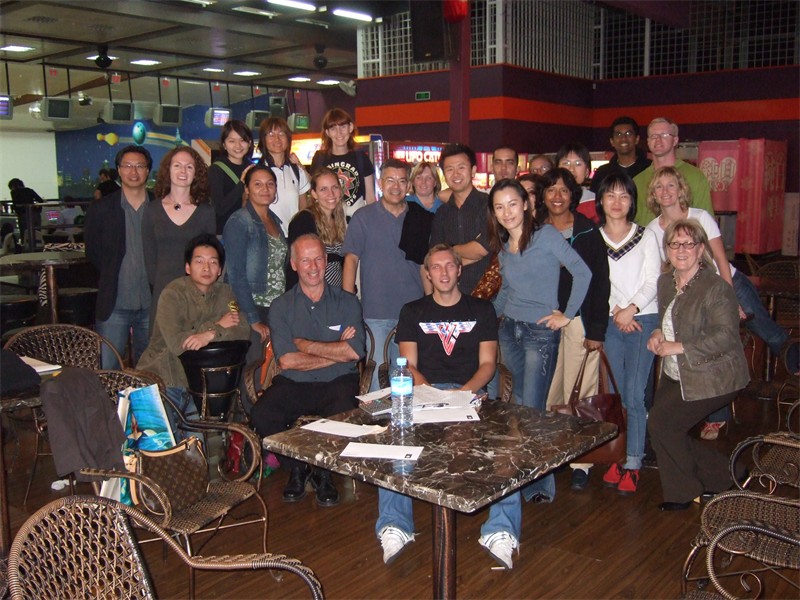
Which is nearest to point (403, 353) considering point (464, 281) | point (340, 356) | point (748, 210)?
point (340, 356)

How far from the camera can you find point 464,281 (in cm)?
434

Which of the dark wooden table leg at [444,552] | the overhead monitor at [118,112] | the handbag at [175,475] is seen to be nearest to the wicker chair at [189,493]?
Answer: the handbag at [175,475]

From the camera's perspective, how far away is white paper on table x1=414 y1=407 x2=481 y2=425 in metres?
2.83

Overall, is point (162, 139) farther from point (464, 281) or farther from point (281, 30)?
point (464, 281)

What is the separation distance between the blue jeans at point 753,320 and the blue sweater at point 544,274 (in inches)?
61.0

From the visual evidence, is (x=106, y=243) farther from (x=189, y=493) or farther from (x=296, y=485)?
(x=189, y=493)

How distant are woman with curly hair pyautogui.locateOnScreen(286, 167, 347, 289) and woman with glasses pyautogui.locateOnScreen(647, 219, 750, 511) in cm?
190

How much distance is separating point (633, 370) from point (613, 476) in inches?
23.4

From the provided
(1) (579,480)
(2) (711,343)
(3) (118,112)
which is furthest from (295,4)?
(2) (711,343)

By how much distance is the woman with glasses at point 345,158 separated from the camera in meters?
5.21

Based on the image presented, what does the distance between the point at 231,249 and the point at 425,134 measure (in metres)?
8.15

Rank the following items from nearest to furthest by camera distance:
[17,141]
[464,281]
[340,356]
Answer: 1. [340,356]
2. [464,281]
3. [17,141]

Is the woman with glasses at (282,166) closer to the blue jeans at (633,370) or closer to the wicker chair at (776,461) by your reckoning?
the blue jeans at (633,370)

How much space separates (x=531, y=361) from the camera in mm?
3840
